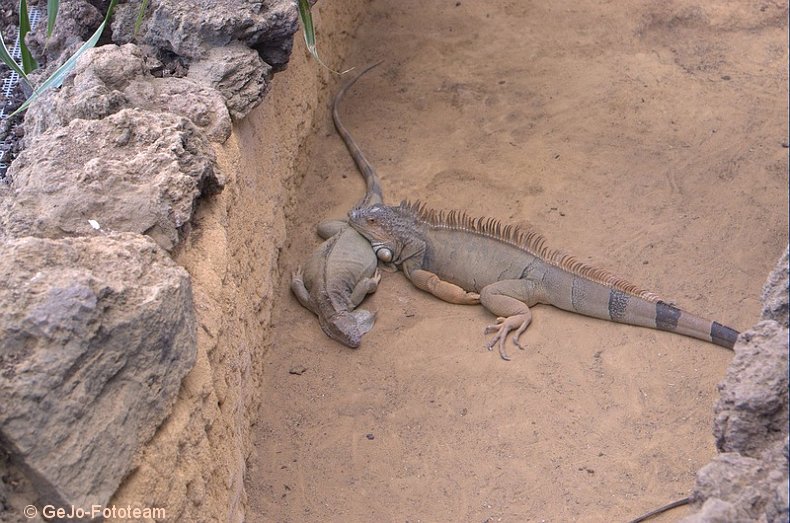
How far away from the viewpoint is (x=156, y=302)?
2.92m

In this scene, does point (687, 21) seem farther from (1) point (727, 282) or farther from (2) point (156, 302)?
(2) point (156, 302)

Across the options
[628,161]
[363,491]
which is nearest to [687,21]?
[628,161]

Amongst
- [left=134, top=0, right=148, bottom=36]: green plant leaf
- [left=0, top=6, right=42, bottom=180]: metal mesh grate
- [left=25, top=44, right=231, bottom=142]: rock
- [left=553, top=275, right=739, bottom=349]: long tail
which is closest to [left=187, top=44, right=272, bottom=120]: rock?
[left=25, top=44, right=231, bottom=142]: rock

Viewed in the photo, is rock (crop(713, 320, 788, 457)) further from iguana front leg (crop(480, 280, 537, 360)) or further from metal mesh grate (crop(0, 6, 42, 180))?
metal mesh grate (crop(0, 6, 42, 180))

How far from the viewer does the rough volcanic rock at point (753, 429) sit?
7.91 feet

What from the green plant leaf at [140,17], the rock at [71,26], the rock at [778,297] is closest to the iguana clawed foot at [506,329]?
the rock at [778,297]

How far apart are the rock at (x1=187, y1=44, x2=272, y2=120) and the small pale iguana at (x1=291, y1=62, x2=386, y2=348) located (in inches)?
51.3

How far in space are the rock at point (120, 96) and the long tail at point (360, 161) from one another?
200cm

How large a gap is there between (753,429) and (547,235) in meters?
3.33

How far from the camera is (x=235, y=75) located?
14.9 ft

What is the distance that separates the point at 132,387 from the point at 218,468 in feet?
2.67

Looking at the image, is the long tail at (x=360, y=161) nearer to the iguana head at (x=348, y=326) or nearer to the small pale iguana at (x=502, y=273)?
the small pale iguana at (x=502, y=273)

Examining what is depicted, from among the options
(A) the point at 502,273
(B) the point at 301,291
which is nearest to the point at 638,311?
(A) the point at 502,273

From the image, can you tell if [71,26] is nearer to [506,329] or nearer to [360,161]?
[360,161]
